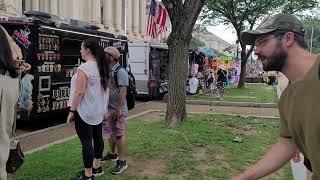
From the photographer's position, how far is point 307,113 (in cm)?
193

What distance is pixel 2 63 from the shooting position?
3.37 m

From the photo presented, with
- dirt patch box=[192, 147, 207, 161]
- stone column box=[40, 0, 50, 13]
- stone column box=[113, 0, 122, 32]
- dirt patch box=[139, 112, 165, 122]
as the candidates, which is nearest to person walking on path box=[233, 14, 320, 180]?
dirt patch box=[192, 147, 207, 161]

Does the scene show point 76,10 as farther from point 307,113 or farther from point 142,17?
point 307,113

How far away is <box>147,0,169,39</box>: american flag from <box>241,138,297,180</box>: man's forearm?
19.0 meters

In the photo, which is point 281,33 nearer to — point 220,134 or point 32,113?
point 220,134

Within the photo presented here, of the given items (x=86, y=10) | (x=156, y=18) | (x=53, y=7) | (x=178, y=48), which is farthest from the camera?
(x=86, y=10)

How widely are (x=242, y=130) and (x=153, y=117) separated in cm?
334

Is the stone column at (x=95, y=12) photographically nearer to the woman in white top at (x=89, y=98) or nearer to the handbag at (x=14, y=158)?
the woman in white top at (x=89, y=98)

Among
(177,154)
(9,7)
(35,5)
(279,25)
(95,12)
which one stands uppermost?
(95,12)

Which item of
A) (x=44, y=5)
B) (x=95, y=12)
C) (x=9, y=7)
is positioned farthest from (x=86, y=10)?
(x=9, y=7)

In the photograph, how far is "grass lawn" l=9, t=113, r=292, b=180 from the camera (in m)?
6.72

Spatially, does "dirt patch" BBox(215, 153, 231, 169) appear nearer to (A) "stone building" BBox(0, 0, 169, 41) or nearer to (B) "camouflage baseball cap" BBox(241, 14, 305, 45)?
(B) "camouflage baseball cap" BBox(241, 14, 305, 45)

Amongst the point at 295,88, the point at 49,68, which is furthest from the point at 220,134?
the point at 295,88

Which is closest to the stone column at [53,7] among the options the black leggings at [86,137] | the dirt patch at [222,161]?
the dirt patch at [222,161]
